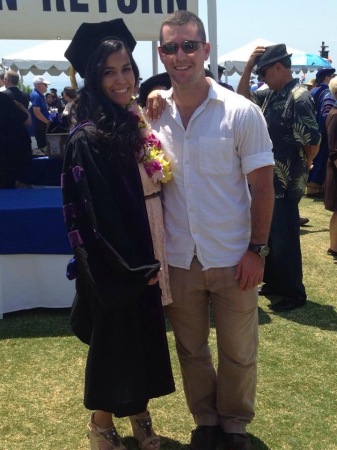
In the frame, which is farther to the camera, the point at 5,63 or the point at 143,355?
the point at 5,63

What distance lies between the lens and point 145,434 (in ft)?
8.86

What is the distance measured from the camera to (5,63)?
17188 millimetres

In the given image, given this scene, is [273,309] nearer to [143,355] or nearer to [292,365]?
[292,365]

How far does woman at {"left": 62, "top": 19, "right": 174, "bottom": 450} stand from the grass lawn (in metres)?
0.56

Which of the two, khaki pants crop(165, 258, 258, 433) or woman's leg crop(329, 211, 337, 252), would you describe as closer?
khaki pants crop(165, 258, 258, 433)

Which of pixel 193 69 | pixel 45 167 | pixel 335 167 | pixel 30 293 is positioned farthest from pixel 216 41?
pixel 193 69

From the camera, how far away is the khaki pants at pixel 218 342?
2.47 metres

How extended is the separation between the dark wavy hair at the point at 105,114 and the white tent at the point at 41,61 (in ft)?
38.7

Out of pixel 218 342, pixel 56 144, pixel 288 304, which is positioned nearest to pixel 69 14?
pixel 56 144

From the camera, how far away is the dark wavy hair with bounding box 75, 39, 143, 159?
7.30ft

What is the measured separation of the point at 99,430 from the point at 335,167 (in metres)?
3.75

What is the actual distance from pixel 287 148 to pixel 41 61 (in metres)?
13.1

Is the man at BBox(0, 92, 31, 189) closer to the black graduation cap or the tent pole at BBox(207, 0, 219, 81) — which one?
the tent pole at BBox(207, 0, 219, 81)

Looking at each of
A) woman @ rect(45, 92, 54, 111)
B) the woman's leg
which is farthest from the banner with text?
woman @ rect(45, 92, 54, 111)
